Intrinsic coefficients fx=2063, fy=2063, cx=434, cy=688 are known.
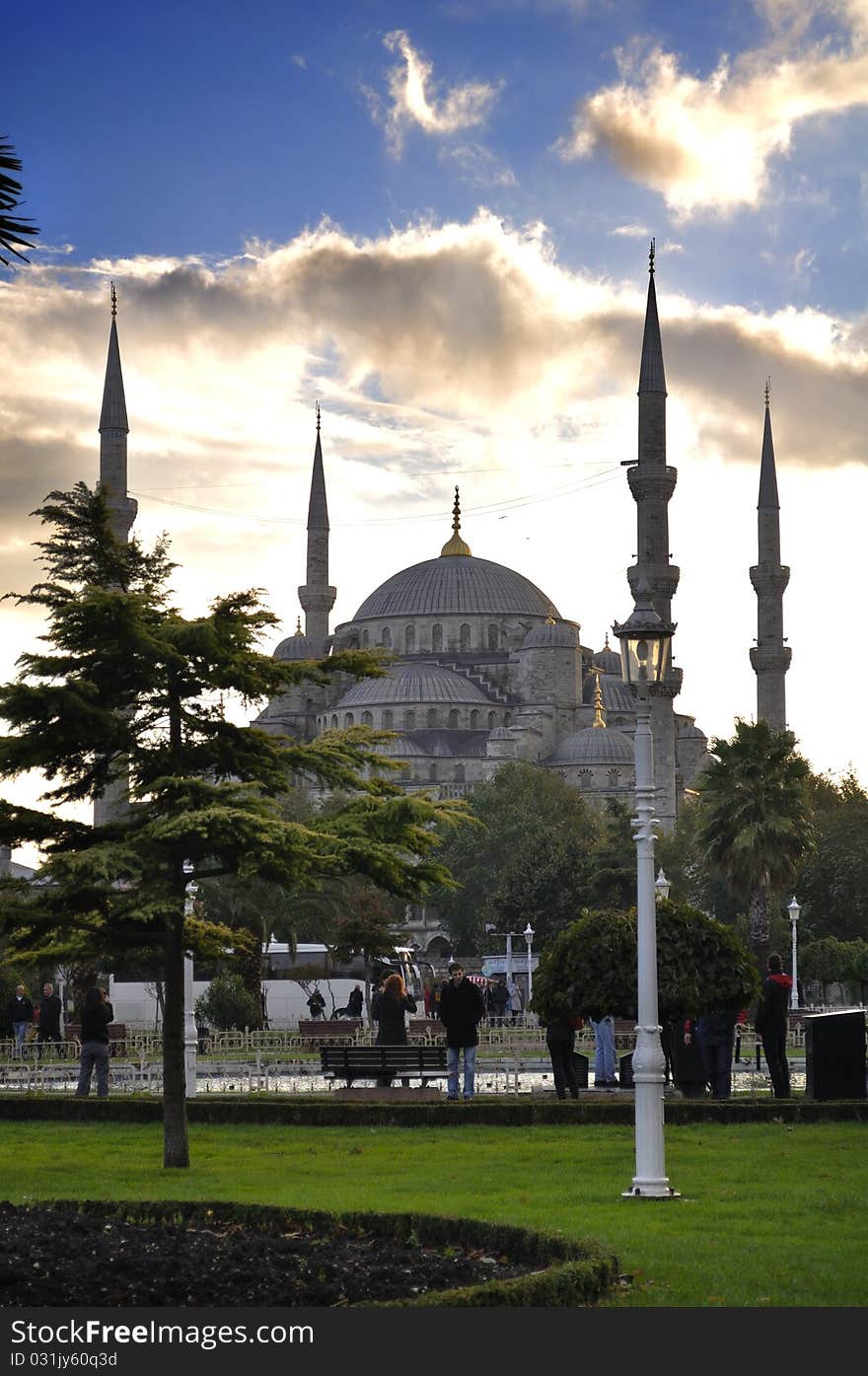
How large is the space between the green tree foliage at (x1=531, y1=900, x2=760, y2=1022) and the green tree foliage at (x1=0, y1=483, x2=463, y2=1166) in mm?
3004

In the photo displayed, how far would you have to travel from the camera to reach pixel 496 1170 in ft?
44.0

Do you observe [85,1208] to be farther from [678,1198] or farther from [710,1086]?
[710,1086]

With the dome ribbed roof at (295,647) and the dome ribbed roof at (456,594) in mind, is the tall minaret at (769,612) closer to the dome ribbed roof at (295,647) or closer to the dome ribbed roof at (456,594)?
the dome ribbed roof at (295,647)

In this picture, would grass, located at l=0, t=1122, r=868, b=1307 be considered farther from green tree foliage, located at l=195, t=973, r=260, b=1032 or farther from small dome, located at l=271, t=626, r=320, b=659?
small dome, located at l=271, t=626, r=320, b=659

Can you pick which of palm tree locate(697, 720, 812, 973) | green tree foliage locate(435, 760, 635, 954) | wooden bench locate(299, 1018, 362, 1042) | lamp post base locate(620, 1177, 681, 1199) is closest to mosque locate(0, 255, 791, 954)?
green tree foliage locate(435, 760, 635, 954)

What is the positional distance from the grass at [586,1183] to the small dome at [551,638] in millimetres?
91782

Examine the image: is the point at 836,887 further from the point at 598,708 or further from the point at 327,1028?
the point at 598,708

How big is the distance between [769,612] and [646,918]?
2505 inches

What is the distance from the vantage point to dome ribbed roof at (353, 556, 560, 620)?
118 meters

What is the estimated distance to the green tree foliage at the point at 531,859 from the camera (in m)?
65.5

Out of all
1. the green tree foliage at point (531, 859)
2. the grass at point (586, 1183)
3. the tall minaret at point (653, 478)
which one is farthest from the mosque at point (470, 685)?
the grass at point (586, 1183)

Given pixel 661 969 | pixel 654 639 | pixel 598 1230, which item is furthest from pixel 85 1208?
pixel 661 969

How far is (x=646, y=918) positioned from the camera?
493 inches

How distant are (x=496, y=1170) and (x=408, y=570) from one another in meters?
109
